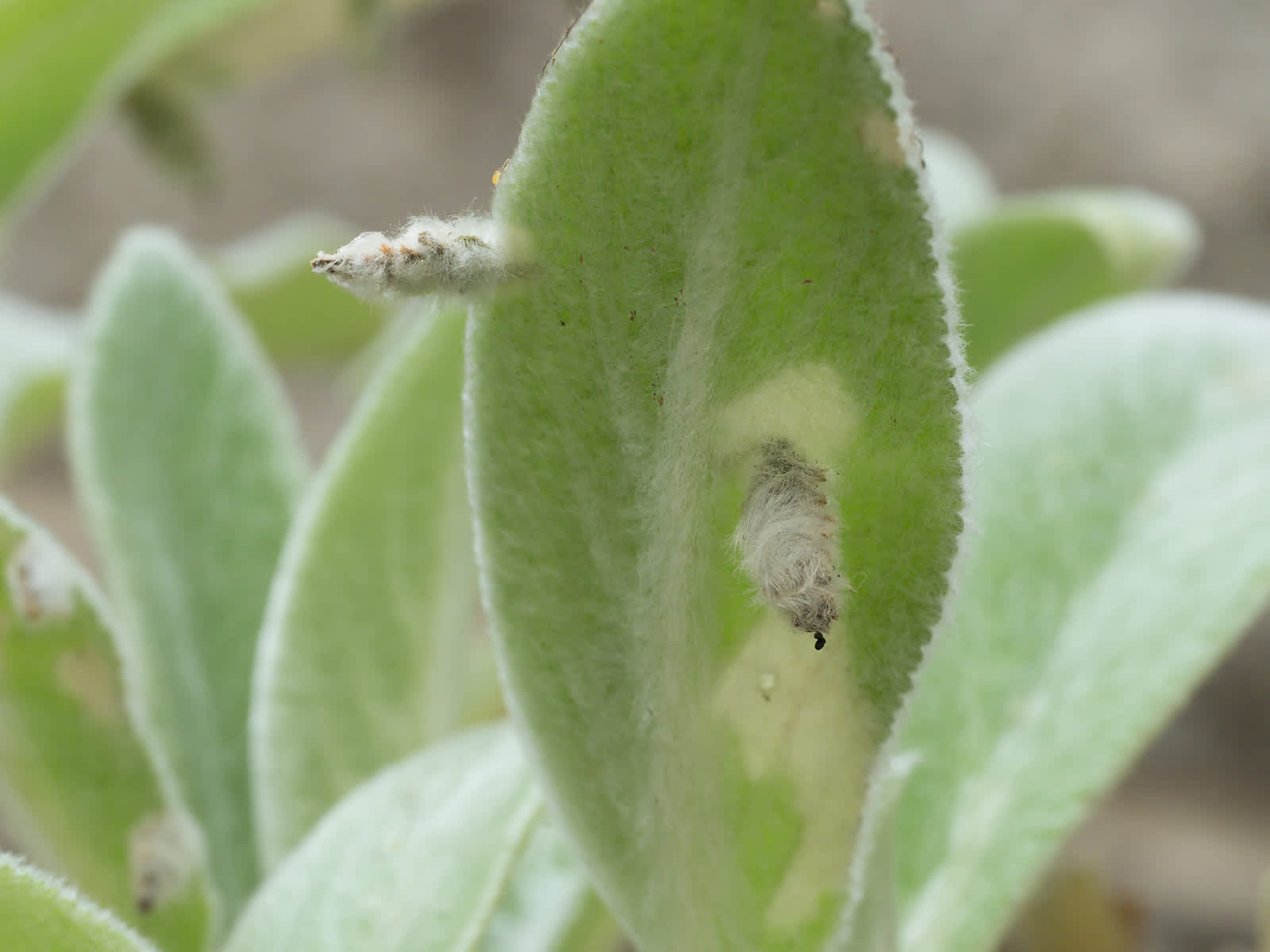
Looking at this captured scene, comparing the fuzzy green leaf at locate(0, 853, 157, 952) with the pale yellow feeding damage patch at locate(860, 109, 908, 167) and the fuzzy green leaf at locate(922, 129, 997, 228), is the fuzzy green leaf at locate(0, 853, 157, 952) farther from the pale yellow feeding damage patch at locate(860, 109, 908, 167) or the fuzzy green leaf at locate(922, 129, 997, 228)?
the fuzzy green leaf at locate(922, 129, 997, 228)

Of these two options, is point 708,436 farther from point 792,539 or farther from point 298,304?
point 298,304

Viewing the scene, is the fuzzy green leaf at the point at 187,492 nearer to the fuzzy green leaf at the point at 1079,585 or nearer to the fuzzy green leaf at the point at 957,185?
the fuzzy green leaf at the point at 1079,585

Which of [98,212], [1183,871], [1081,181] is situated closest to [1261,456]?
[1183,871]

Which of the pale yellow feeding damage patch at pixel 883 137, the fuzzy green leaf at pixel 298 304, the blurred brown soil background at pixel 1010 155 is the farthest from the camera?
the blurred brown soil background at pixel 1010 155

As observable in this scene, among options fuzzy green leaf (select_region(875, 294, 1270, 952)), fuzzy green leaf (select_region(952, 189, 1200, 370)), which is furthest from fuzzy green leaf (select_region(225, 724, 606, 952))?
fuzzy green leaf (select_region(952, 189, 1200, 370))

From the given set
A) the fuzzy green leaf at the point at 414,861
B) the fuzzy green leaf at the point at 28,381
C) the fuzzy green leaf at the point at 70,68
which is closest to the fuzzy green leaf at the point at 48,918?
the fuzzy green leaf at the point at 414,861

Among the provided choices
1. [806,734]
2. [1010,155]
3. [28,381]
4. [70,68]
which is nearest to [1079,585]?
[806,734]
